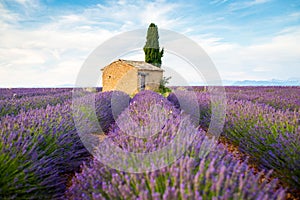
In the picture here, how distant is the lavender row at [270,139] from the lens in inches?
84.9

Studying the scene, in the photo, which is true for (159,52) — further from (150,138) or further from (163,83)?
(150,138)

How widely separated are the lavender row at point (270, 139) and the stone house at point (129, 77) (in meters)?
11.0

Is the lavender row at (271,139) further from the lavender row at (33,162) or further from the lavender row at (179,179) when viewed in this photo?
the lavender row at (33,162)

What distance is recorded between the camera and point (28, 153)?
1993 millimetres

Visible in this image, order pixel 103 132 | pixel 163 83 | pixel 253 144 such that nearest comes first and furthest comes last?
pixel 253 144 → pixel 103 132 → pixel 163 83

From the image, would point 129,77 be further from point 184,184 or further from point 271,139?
point 184,184

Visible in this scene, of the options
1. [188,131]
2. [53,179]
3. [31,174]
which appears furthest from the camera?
[188,131]

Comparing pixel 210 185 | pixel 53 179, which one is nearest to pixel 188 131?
pixel 210 185

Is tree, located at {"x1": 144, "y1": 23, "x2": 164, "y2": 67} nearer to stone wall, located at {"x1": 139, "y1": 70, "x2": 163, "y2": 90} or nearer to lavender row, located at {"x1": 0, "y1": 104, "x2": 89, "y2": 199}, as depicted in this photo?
stone wall, located at {"x1": 139, "y1": 70, "x2": 163, "y2": 90}

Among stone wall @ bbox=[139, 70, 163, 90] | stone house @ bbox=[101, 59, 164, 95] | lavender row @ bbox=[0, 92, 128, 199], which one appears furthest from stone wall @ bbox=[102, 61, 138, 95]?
lavender row @ bbox=[0, 92, 128, 199]

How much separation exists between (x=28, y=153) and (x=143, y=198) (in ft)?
3.98

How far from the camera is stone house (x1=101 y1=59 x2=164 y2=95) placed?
14.8 m

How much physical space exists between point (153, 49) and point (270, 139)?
57.3 ft

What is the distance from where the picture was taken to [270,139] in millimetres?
2693
